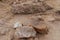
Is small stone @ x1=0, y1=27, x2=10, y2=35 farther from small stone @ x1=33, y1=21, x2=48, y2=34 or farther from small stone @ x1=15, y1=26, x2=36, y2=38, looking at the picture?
small stone @ x1=33, y1=21, x2=48, y2=34

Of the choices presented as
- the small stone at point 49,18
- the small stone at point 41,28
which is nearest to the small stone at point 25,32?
the small stone at point 41,28

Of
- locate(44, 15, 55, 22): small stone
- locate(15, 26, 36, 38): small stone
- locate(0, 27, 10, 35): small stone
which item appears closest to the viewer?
locate(15, 26, 36, 38): small stone

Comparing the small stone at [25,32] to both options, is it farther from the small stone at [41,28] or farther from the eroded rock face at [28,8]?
the eroded rock face at [28,8]

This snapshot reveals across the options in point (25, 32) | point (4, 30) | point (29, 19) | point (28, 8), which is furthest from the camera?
point (28, 8)

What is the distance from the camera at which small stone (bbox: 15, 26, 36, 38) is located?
1.07 m

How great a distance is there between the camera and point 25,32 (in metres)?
1.09

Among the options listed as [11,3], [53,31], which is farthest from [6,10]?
[53,31]

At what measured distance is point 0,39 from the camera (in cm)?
113

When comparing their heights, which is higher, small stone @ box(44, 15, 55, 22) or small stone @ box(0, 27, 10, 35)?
small stone @ box(44, 15, 55, 22)

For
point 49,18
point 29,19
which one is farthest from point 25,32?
point 49,18

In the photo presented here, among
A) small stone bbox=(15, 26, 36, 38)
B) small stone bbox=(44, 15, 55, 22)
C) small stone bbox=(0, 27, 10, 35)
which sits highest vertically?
small stone bbox=(15, 26, 36, 38)

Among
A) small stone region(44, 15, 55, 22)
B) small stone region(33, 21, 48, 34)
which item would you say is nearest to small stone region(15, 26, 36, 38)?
small stone region(33, 21, 48, 34)

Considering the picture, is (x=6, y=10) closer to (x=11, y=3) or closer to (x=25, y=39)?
(x=11, y=3)

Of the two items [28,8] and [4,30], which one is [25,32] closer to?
[4,30]
